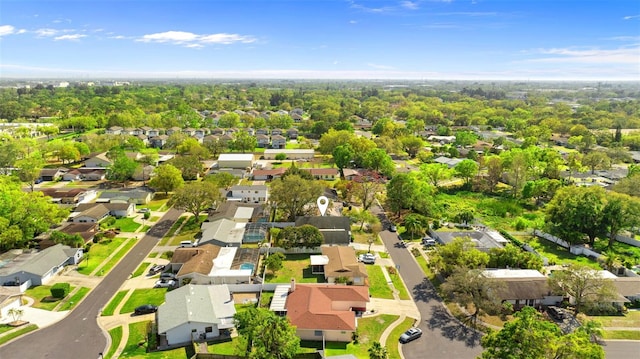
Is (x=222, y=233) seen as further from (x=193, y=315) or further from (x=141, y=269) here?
(x=193, y=315)

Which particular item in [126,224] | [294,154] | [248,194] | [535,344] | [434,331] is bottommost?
[434,331]

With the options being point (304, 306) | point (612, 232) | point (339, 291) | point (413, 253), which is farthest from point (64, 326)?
point (612, 232)

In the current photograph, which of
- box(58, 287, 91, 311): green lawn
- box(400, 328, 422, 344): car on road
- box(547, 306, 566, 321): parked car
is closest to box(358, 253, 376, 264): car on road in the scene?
box(400, 328, 422, 344): car on road

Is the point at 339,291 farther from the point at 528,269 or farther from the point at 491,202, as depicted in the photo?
the point at 491,202

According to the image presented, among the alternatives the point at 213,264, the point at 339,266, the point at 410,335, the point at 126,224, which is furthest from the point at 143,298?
the point at 410,335

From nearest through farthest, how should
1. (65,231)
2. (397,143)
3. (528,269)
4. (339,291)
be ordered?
1. (339,291)
2. (528,269)
3. (65,231)
4. (397,143)

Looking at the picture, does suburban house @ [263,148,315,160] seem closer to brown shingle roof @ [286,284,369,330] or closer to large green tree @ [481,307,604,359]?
brown shingle roof @ [286,284,369,330]

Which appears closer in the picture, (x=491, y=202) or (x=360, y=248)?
(x=360, y=248)
